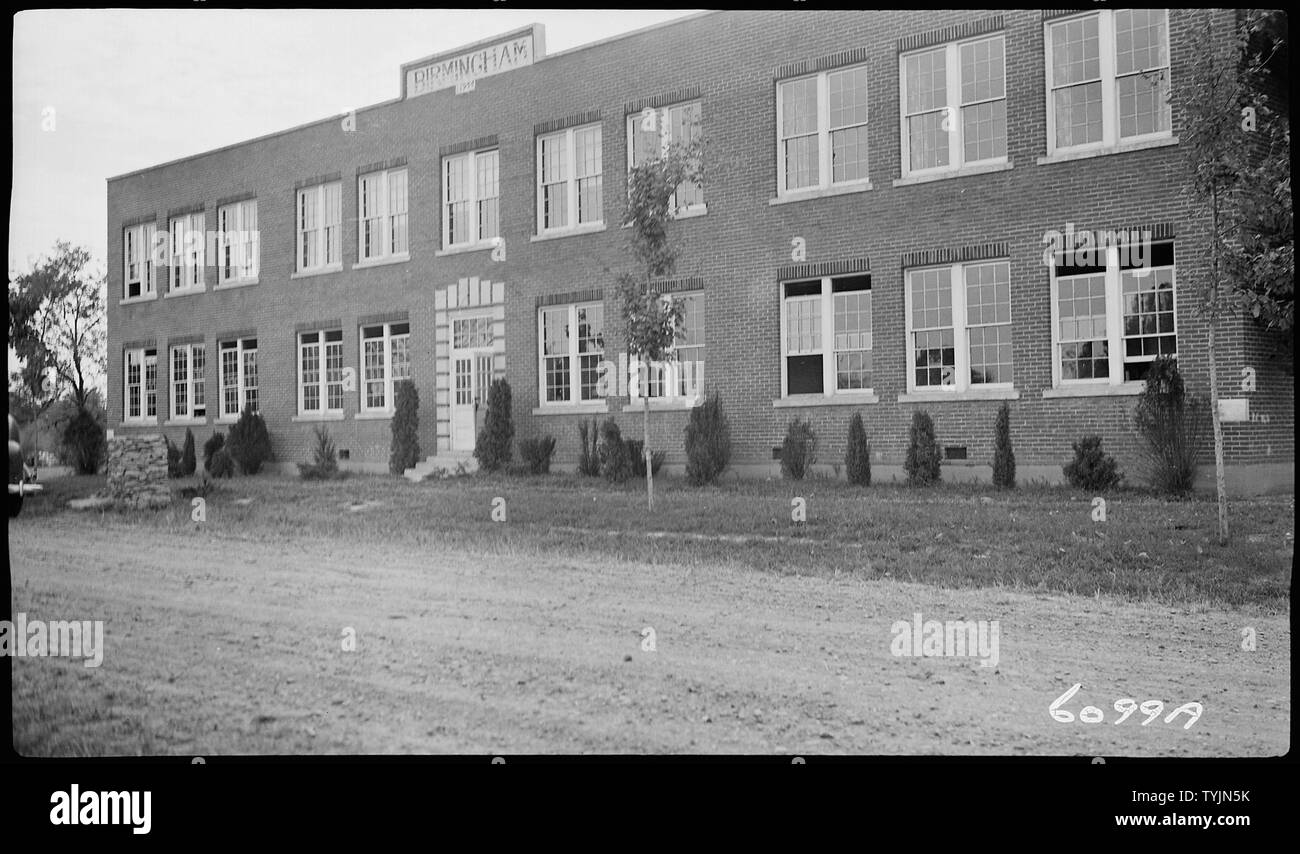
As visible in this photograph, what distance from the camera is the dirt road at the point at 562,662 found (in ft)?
13.4

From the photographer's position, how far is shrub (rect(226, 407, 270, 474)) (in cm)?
546

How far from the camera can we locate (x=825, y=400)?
5.83 meters

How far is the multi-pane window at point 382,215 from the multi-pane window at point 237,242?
0.60 metres

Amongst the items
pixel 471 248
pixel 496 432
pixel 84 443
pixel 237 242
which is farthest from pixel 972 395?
pixel 84 443

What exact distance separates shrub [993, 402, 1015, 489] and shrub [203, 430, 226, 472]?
4.53 metres

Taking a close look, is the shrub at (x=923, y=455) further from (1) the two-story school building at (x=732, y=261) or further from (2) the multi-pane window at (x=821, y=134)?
(2) the multi-pane window at (x=821, y=134)

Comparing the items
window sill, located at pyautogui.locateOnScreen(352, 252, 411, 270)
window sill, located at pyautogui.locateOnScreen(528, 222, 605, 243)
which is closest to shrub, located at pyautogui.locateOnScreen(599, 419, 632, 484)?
window sill, located at pyautogui.locateOnScreen(528, 222, 605, 243)

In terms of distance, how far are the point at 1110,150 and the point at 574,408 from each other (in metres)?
3.48

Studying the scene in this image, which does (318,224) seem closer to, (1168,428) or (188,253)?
(188,253)

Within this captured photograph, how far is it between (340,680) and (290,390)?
198cm

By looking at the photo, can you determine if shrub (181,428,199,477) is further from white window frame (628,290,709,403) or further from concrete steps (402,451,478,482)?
white window frame (628,290,709,403)
